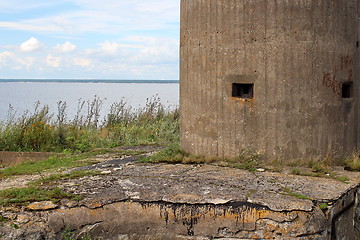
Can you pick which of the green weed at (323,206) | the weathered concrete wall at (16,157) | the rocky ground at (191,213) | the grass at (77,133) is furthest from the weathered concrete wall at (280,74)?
the weathered concrete wall at (16,157)

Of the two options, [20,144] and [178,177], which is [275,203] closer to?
[178,177]

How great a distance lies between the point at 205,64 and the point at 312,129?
5.08 ft

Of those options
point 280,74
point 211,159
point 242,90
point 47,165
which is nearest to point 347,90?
point 280,74

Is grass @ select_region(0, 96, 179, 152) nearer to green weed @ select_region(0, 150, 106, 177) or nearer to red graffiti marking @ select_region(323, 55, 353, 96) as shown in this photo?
green weed @ select_region(0, 150, 106, 177)

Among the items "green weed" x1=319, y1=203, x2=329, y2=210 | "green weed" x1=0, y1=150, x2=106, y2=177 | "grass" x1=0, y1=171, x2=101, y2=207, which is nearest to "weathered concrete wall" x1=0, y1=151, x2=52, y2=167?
"green weed" x1=0, y1=150, x2=106, y2=177

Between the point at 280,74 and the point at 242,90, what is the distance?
1.68ft

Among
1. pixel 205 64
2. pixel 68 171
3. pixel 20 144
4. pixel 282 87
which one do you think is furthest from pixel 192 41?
pixel 20 144

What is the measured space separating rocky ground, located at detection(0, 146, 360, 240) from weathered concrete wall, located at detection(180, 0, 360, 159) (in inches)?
43.6

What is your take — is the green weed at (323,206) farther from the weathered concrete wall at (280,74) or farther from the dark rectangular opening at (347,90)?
the dark rectangular opening at (347,90)

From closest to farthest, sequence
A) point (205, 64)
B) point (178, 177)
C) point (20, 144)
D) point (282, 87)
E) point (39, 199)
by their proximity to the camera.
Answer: point (39, 199), point (178, 177), point (282, 87), point (205, 64), point (20, 144)

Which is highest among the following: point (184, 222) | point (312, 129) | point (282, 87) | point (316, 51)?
point (316, 51)

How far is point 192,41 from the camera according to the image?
219 inches

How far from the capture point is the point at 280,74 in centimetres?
506

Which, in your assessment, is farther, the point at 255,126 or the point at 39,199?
the point at 255,126
